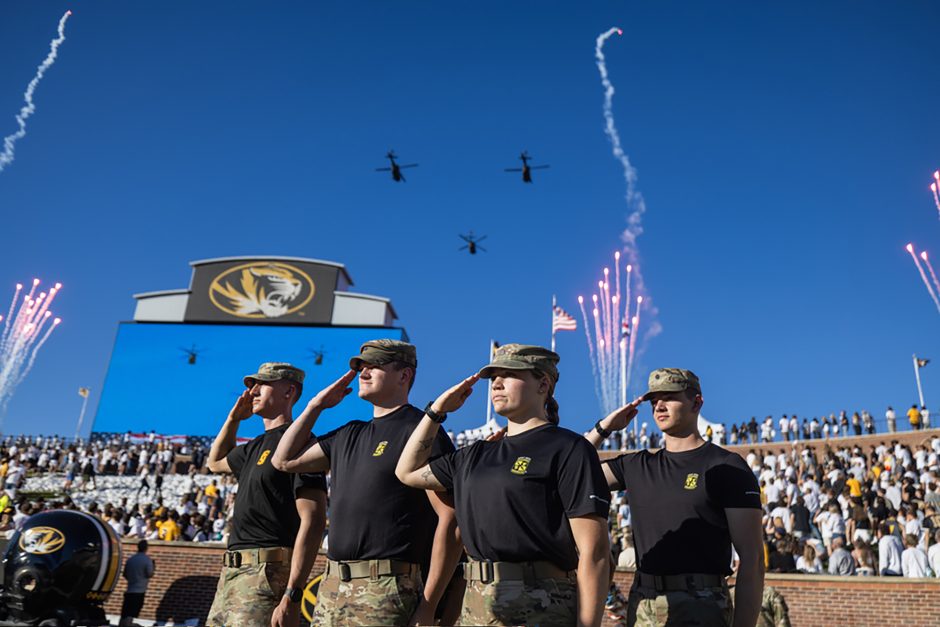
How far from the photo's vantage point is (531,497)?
3555mm

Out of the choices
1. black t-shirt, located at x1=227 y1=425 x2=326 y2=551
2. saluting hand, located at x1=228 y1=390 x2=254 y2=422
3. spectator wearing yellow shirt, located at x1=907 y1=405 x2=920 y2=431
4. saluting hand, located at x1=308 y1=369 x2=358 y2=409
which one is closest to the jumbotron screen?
spectator wearing yellow shirt, located at x1=907 y1=405 x2=920 y2=431

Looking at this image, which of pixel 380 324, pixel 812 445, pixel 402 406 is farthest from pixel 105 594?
pixel 380 324

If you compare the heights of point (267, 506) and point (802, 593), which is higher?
point (267, 506)

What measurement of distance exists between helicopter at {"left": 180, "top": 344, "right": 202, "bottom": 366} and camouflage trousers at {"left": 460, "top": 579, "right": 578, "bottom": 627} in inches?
1800

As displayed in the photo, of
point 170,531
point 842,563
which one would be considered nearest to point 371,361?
point 842,563

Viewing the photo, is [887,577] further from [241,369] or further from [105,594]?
[241,369]

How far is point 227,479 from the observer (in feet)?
89.2

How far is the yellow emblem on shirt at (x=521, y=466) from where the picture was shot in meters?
3.62

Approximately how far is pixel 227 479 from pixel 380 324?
20003 millimetres

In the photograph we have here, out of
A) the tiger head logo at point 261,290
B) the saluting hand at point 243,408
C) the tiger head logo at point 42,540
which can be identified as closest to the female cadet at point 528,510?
the saluting hand at point 243,408

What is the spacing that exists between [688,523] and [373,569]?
1.72 metres

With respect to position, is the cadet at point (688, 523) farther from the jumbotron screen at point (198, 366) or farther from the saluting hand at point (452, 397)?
the jumbotron screen at point (198, 366)

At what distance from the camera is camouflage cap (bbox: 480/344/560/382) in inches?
152

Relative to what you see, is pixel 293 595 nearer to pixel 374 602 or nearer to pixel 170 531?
pixel 374 602
